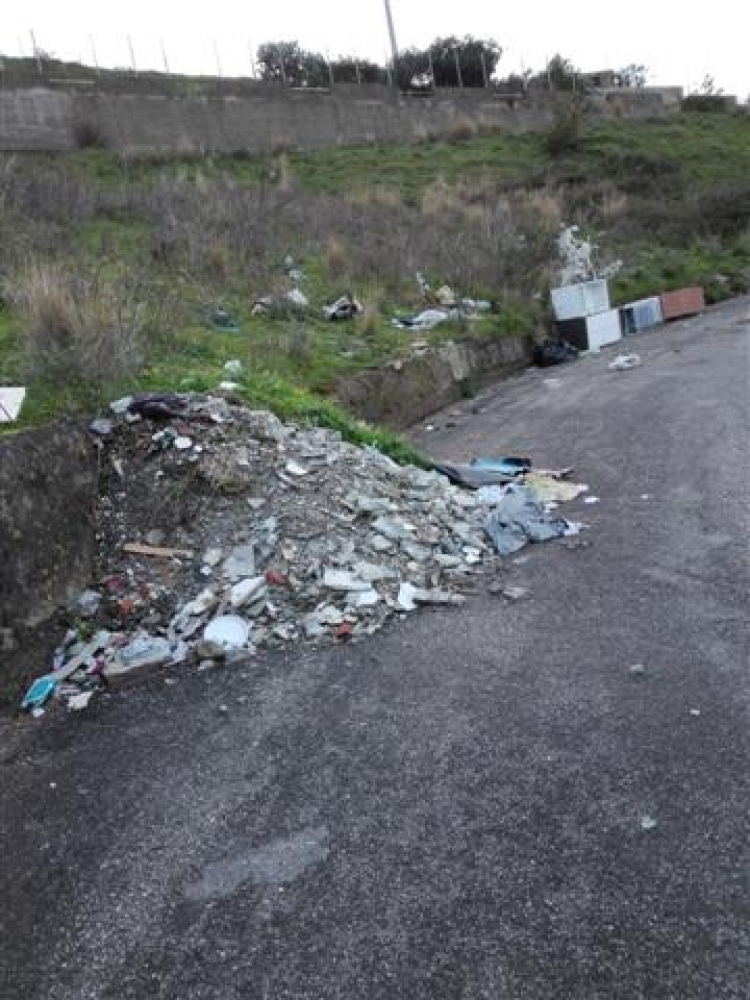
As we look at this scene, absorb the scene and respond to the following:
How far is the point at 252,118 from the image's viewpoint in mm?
22188

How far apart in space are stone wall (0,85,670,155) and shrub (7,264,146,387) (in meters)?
13.5

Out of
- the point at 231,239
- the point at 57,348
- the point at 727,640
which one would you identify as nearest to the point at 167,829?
the point at 727,640

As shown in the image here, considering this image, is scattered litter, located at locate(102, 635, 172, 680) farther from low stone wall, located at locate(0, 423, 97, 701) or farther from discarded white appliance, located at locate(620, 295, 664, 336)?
→ discarded white appliance, located at locate(620, 295, 664, 336)

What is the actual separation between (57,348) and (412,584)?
3.12 meters

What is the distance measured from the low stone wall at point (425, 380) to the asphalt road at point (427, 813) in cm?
440

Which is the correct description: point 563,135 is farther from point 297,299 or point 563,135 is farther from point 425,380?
point 425,380

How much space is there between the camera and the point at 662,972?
2.33m

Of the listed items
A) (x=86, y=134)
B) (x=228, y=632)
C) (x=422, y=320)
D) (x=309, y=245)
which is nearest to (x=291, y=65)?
(x=86, y=134)

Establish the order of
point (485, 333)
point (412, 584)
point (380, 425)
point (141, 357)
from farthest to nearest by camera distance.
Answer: point (485, 333) → point (380, 425) → point (141, 357) → point (412, 584)

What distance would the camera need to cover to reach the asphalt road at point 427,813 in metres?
2.49

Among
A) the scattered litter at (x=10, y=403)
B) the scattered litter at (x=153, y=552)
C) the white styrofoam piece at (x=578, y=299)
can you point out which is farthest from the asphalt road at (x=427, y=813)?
the white styrofoam piece at (x=578, y=299)

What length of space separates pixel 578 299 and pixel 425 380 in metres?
4.43

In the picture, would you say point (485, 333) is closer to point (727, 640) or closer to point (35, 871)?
point (727, 640)

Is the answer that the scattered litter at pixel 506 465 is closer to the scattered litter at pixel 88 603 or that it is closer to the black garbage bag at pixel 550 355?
the scattered litter at pixel 88 603
